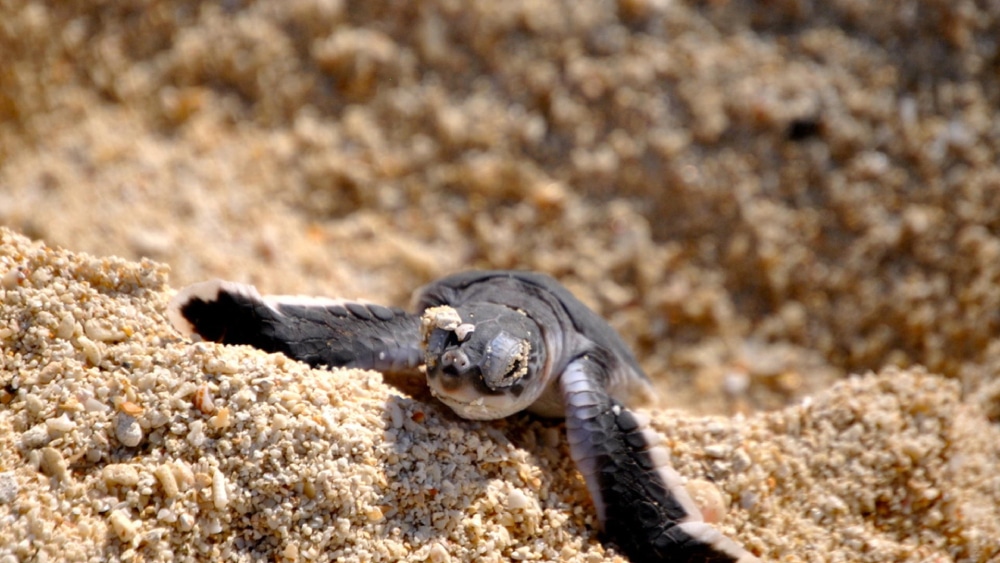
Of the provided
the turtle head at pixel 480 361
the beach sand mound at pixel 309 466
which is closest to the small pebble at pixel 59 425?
the beach sand mound at pixel 309 466

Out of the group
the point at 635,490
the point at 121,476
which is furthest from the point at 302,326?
the point at 635,490

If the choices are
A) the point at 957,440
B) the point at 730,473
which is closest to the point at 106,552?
the point at 730,473

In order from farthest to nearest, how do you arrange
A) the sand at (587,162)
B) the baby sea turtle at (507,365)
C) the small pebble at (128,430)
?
1. the sand at (587,162)
2. the baby sea turtle at (507,365)
3. the small pebble at (128,430)

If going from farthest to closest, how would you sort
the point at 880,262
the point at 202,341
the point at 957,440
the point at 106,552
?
the point at 880,262
the point at 957,440
the point at 202,341
the point at 106,552

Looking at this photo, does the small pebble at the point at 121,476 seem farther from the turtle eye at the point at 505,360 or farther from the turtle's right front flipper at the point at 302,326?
the turtle eye at the point at 505,360

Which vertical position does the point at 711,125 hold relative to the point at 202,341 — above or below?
above

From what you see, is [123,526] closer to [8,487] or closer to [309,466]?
[8,487]

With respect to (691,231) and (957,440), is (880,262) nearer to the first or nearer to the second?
(691,231)
